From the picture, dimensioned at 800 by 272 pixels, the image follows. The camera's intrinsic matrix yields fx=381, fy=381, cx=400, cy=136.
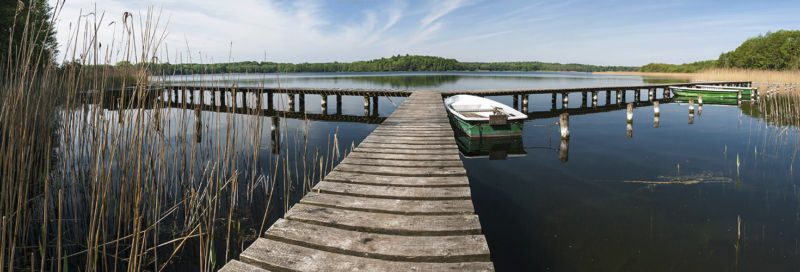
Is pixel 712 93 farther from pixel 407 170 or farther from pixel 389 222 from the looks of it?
pixel 389 222

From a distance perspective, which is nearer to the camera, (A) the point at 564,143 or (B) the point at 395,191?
(B) the point at 395,191

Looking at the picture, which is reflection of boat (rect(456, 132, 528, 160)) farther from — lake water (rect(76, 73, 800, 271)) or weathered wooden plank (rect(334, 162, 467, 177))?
weathered wooden plank (rect(334, 162, 467, 177))

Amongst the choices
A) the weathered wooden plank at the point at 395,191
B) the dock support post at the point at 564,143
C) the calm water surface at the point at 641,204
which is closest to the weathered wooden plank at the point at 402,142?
the calm water surface at the point at 641,204

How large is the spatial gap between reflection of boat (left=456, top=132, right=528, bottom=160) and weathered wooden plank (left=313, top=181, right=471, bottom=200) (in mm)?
6386

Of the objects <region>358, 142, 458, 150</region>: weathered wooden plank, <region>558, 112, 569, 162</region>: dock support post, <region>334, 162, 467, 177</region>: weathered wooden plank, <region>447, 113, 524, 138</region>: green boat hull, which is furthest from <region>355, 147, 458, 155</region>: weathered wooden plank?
<region>558, 112, 569, 162</region>: dock support post

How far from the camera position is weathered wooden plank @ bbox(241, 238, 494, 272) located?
8.54 ft

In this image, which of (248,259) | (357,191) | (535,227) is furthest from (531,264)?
(248,259)

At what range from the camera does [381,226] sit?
10.5ft

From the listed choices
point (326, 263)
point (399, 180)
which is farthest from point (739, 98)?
point (326, 263)

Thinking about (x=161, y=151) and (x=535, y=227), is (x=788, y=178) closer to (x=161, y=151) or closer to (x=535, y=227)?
(x=535, y=227)

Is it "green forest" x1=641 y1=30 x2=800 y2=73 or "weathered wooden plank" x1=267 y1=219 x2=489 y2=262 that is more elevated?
"green forest" x1=641 y1=30 x2=800 y2=73

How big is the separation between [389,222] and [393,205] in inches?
15.8

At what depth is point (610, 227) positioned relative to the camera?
18.0ft

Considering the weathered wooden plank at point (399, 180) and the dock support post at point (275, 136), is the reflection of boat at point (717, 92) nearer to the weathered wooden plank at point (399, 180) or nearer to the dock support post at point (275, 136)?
the dock support post at point (275, 136)
